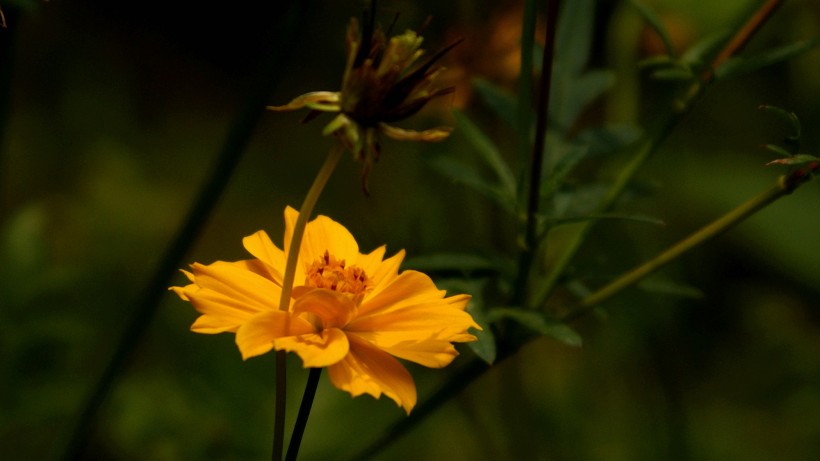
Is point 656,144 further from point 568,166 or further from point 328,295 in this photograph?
point 328,295

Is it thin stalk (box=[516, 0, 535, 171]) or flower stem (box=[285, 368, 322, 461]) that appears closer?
flower stem (box=[285, 368, 322, 461])

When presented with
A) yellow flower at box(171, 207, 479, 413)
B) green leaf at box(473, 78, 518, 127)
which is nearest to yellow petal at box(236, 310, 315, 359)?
yellow flower at box(171, 207, 479, 413)

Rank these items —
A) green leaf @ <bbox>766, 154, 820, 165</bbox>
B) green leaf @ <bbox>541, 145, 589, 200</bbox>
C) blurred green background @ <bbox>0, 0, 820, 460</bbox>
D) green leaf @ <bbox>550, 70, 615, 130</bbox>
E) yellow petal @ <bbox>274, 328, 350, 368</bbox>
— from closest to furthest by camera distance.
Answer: yellow petal @ <bbox>274, 328, 350, 368</bbox>, green leaf @ <bbox>766, 154, 820, 165</bbox>, green leaf @ <bbox>541, 145, 589, 200</bbox>, green leaf @ <bbox>550, 70, 615, 130</bbox>, blurred green background @ <bbox>0, 0, 820, 460</bbox>

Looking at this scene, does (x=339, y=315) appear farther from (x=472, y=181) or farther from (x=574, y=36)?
(x=574, y=36)

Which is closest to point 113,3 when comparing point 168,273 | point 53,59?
point 53,59

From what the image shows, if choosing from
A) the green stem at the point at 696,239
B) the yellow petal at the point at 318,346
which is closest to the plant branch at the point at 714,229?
the green stem at the point at 696,239

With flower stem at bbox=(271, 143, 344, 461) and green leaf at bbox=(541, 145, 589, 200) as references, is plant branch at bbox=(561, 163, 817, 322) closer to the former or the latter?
green leaf at bbox=(541, 145, 589, 200)

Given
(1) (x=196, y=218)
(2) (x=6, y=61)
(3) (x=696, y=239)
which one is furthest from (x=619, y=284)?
(2) (x=6, y=61)
